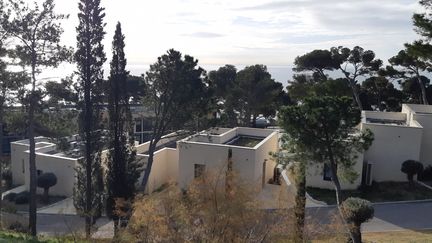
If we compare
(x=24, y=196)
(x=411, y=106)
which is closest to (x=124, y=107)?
(x=24, y=196)

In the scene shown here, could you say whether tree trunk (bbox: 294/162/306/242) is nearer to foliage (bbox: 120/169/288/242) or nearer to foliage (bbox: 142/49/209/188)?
foliage (bbox: 120/169/288/242)

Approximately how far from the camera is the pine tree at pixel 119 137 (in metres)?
18.4

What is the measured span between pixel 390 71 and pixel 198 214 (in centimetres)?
2529

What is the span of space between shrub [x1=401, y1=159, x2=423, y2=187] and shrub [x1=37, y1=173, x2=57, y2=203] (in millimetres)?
17889

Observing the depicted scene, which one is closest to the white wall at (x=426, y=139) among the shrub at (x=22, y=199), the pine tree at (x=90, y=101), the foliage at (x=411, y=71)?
the foliage at (x=411, y=71)

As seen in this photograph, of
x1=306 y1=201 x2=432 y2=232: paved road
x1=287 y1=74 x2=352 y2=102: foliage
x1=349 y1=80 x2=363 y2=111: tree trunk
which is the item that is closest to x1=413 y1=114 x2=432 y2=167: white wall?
x1=306 y1=201 x2=432 y2=232: paved road

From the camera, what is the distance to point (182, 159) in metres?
22.7

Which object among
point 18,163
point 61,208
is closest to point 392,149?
point 61,208

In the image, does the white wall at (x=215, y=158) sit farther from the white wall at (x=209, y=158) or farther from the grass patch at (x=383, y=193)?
the grass patch at (x=383, y=193)

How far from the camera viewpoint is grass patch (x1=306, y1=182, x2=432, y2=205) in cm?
2111

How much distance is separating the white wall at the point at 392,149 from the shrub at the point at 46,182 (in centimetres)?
1643

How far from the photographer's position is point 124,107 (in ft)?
63.5

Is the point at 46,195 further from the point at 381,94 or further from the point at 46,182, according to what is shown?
the point at 381,94

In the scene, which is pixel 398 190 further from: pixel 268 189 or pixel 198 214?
→ pixel 198 214
